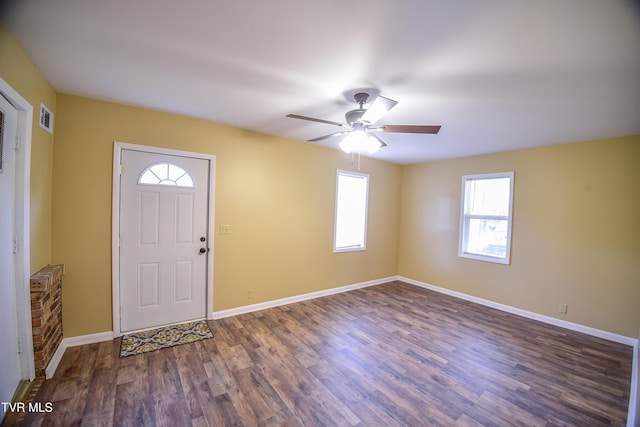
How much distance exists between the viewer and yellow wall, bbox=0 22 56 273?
5.27 feet

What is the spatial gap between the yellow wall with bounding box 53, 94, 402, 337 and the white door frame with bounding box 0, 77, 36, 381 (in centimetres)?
64

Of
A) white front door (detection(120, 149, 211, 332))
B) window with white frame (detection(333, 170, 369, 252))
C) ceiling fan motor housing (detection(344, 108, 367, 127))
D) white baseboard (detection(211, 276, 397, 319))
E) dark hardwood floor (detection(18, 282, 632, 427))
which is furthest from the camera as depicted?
window with white frame (detection(333, 170, 369, 252))

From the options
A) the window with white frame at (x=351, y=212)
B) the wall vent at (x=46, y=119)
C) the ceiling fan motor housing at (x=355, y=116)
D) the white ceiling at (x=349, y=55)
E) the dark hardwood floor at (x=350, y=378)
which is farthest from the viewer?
the window with white frame at (x=351, y=212)

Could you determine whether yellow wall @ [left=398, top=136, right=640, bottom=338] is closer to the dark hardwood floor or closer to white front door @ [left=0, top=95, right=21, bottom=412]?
the dark hardwood floor

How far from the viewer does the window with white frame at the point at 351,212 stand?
4578 mm

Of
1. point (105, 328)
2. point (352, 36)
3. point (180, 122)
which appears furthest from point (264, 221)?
point (352, 36)

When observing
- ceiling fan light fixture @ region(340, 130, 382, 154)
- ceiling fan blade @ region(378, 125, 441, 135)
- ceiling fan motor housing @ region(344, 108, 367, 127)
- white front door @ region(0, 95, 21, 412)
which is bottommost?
white front door @ region(0, 95, 21, 412)

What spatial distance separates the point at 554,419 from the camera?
187cm

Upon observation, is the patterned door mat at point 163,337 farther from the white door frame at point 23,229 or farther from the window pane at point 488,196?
the window pane at point 488,196

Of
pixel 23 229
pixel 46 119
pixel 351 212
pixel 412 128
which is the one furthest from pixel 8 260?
pixel 351 212

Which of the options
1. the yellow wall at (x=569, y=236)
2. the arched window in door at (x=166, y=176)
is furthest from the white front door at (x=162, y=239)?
the yellow wall at (x=569, y=236)

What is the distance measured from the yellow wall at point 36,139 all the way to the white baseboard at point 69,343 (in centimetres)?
82

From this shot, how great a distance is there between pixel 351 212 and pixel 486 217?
2284 millimetres

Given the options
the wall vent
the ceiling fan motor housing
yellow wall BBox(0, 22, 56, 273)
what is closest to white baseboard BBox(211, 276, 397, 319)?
yellow wall BBox(0, 22, 56, 273)
